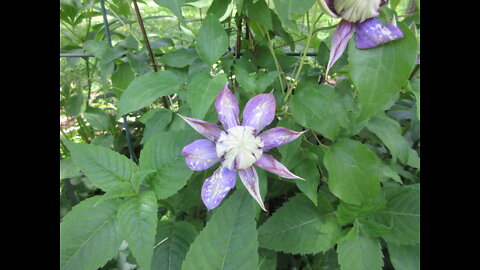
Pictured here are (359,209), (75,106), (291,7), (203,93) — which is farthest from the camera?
(75,106)

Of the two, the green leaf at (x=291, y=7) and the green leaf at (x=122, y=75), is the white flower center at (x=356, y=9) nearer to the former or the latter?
the green leaf at (x=291, y=7)

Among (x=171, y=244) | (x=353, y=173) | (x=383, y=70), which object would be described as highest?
(x=383, y=70)

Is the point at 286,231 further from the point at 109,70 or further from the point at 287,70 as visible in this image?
the point at 109,70

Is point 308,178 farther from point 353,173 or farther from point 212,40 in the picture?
point 212,40

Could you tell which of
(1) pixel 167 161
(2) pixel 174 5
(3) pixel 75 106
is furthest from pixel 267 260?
(3) pixel 75 106

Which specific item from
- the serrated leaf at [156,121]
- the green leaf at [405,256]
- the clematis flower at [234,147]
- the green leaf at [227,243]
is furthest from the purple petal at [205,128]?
the green leaf at [405,256]

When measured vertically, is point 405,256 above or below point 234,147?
below

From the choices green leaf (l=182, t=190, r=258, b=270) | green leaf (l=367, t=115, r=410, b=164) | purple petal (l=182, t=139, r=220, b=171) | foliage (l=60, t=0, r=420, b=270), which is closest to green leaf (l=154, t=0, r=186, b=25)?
foliage (l=60, t=0, r=420, b=270)

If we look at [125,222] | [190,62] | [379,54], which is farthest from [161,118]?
[379,54]
